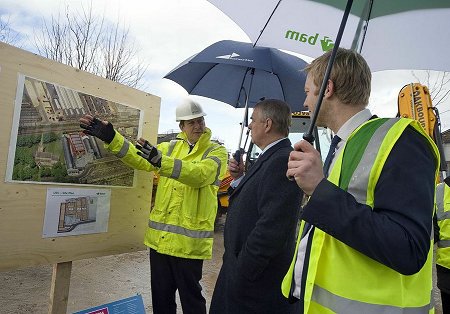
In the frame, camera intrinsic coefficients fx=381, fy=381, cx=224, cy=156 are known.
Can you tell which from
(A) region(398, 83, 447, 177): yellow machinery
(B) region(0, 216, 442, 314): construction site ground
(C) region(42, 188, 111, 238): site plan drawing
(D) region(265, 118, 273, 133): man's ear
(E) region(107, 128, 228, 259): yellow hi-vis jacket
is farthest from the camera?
(A) region(398, 83, 447, 177): yellow machinery

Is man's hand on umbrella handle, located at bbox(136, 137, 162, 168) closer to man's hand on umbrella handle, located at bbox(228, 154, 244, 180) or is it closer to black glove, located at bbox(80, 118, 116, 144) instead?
black glove, located at bbox(80, 118, 116, 144)

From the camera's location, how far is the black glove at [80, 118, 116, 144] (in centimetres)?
258

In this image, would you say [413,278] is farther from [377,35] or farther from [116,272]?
[116,272]

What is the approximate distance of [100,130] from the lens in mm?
2619

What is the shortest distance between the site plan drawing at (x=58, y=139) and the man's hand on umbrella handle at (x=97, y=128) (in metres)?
0.08

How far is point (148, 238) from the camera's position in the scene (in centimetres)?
328

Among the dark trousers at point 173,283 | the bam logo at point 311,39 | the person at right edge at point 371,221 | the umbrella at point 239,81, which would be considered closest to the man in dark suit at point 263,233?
the bam logo at point 311,39

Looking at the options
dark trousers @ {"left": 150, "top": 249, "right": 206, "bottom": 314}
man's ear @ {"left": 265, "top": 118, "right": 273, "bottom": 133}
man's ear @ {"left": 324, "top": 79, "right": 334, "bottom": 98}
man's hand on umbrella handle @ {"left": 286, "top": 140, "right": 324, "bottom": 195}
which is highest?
man's ear @ {"left": 324, "top": 79, "right": 334, "bottom": 98}

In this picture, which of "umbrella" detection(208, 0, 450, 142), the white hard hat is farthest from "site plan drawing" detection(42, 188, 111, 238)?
"umbrella" detection(208, 0, 450, 142)

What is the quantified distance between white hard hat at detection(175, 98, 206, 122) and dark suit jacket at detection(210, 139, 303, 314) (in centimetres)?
99

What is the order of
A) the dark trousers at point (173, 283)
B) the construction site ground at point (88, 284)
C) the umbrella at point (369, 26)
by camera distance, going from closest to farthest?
1. the umbrella at point (369, 26)
2. the dark trousers at point (173, 283)
3. the construction site ground at point (88, 284)

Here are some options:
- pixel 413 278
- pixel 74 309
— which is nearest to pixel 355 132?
pixel 413 278

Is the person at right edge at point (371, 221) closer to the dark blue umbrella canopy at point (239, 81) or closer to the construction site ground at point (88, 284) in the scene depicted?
the dark blue umbrella canopy at point (239, 81)

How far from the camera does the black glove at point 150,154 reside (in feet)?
9.35
